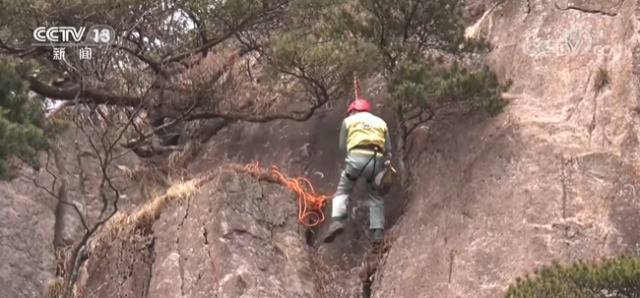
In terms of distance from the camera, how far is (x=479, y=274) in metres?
9.88

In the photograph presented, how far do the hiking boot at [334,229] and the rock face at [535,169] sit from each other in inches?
27.1

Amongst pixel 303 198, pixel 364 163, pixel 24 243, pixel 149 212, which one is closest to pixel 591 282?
pixel 364 163

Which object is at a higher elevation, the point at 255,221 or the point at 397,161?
the point at 397,161

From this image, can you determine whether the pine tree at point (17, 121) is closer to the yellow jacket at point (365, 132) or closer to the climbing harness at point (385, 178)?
the yellow jacket at point (365, 132)

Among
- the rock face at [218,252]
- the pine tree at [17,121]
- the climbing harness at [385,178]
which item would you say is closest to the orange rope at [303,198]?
the rock face at [218,252]

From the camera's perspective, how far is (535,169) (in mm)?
10414

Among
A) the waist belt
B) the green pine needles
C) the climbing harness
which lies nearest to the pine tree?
the waist belt

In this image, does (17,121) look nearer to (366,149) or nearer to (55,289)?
(55,289)

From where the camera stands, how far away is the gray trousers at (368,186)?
1095cm

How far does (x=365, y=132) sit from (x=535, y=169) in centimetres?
200

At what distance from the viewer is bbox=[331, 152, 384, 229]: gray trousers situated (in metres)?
10.9

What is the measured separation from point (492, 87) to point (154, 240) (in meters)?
4.61

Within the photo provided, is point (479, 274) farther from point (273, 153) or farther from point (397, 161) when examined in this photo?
point (273, 153)

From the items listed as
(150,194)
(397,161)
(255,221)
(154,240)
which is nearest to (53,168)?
(150,194)
